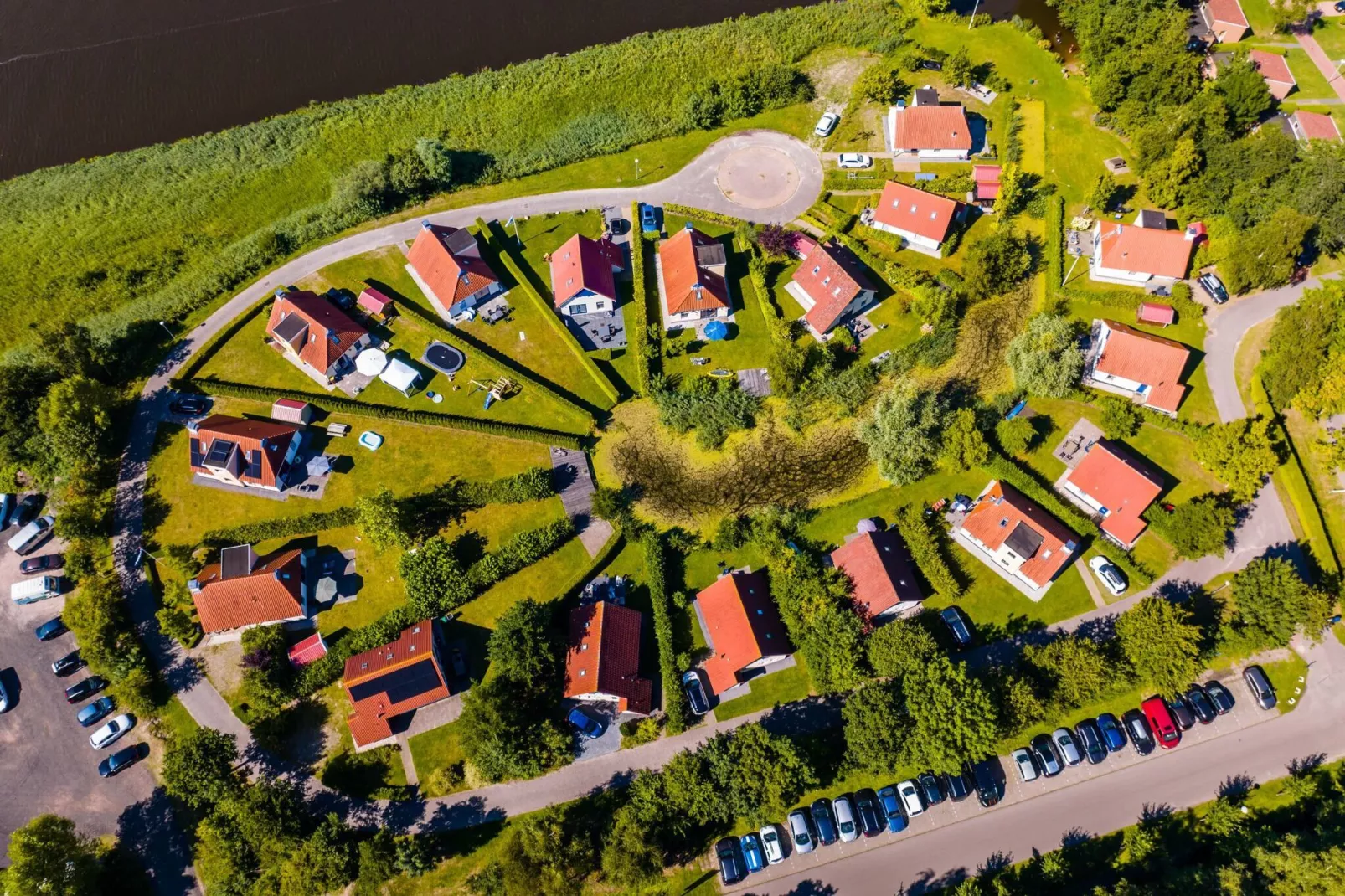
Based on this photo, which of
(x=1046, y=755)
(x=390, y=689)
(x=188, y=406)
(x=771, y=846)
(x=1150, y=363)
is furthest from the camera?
(x=188, y=406)

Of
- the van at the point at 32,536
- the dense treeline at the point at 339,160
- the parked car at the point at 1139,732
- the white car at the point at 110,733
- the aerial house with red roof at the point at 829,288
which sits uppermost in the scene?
the dense treeline at the point at 339,160

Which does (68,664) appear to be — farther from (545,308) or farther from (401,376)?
(545,308)

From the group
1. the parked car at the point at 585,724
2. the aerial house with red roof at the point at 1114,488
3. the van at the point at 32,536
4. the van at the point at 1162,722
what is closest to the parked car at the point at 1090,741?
the van at the point at 1162,722

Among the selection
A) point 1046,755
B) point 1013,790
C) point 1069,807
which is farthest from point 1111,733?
point 1013,790

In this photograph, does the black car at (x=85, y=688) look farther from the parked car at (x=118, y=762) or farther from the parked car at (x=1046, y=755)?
the parked car at (x=1046, y=755)

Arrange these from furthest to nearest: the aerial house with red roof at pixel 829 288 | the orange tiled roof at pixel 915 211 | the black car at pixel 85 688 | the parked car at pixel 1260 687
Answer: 1. the orange tiled roof at pixel 915 211
2. the aerial house with red roof at pixel 829 288
3. the black car at pixel 85 688
4. the parked car at pixel 1260 687

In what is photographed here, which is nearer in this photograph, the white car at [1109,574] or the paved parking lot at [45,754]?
the paved parking lot at [45,754]

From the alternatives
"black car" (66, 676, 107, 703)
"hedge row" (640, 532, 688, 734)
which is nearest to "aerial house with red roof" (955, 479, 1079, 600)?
"hedge row" (640, 532, 688, 734)
